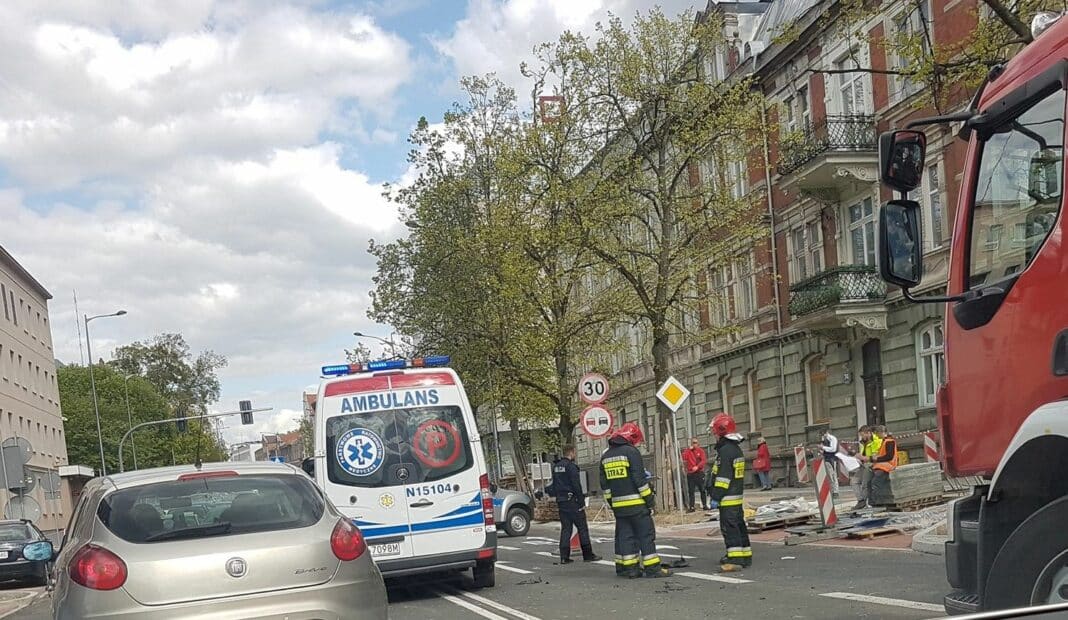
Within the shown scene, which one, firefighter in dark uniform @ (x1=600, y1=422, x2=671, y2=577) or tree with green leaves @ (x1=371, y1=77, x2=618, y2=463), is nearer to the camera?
firefighter in dark uniform @ (x1=600, y1=422, x2=671, y2=577)

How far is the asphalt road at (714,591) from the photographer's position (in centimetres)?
977

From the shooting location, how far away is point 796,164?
102ft

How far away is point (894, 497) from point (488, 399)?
67.4 feet

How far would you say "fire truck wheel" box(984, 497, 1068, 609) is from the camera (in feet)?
14.1

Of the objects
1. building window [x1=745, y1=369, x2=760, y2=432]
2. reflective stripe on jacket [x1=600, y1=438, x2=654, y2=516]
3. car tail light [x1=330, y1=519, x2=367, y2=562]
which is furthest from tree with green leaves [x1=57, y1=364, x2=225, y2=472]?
car tail light [x1=330, y1=519, x2=367, y2=562]

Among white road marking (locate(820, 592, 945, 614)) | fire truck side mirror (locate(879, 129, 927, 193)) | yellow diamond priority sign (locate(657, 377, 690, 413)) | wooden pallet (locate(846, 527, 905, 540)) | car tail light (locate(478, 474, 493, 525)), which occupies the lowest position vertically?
wooden pallet (locate(846, 527, 905, 540))

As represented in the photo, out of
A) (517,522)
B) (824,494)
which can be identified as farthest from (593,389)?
(824,494)

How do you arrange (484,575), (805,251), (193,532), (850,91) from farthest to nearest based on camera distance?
(805,251)
(850,91)
(484,575)
(193,532)

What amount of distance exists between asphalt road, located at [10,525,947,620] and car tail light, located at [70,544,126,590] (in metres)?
4.58

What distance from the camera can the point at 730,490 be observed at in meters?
13.1

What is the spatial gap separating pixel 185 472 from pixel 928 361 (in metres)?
23.6

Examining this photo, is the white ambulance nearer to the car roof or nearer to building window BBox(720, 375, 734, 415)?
the car roof

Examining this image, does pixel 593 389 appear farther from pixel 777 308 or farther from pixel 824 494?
pixel 777 308

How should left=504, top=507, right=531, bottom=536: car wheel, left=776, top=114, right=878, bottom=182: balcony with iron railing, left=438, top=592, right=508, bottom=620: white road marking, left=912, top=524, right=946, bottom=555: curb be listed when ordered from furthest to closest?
left=776, top=114, right=878, bottom=182: balcony with iron railing
left=504, top=507, right=531, bottom=536: car wheel
left=912, top=524, right=946, bottom=555: curb
left=438, top=592, right=508, bottom=620: white road marking
